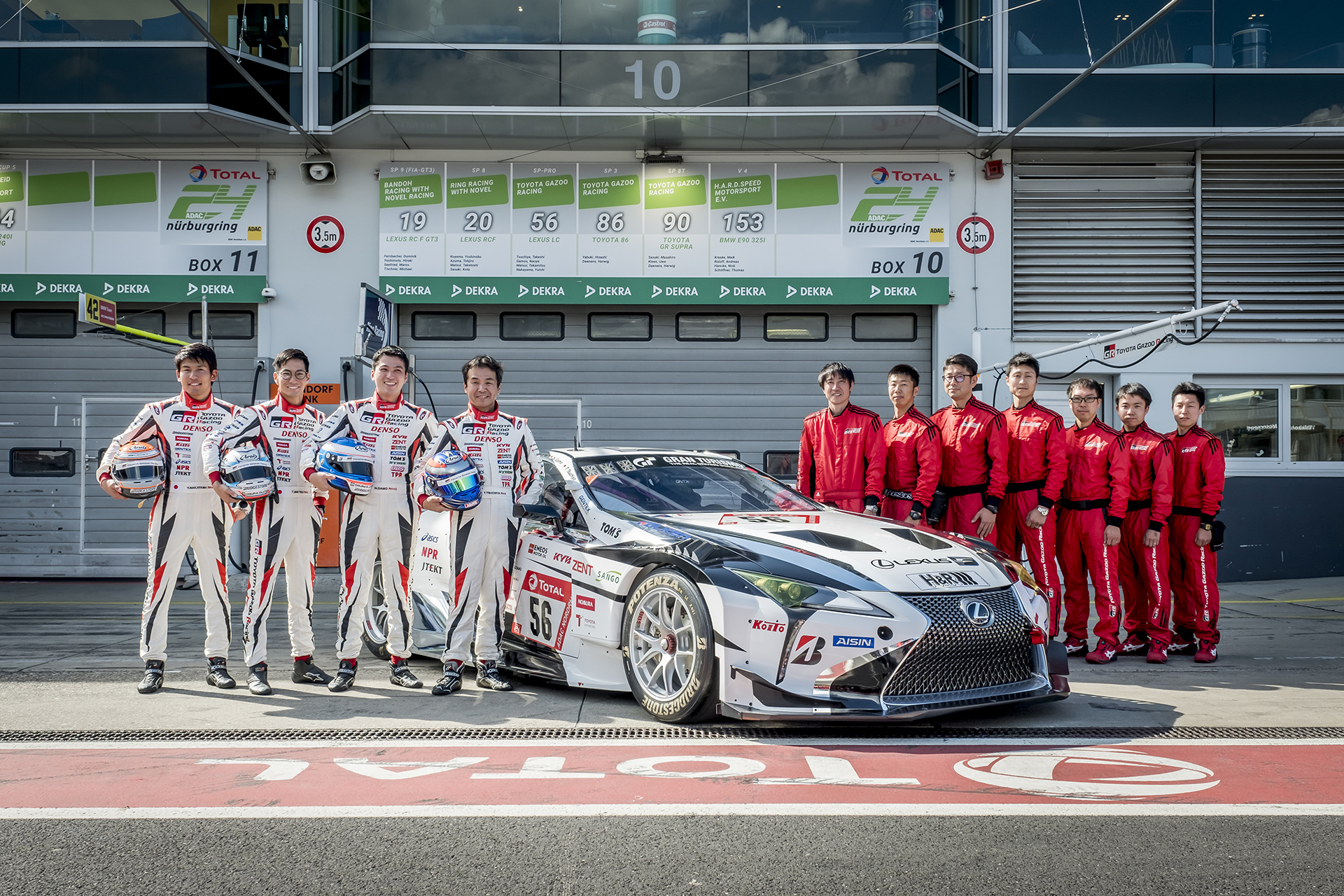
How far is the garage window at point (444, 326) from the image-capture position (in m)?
12.4

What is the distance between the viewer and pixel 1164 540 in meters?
6.93

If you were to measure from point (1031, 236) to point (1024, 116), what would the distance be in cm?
140

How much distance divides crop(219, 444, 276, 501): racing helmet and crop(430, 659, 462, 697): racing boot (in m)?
1.41

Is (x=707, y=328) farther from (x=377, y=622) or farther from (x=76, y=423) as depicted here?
(x=76, y=423)

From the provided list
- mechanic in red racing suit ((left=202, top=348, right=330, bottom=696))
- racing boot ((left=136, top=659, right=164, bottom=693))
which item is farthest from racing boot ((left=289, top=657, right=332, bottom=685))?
racing boot ((left=136, top=659, right=164, bottom=693))

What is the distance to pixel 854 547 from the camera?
4883 millimetres

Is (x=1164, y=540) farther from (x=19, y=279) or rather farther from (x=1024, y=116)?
(x=19, y=279)

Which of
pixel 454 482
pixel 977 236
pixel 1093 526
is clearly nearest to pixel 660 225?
pixel 977 236

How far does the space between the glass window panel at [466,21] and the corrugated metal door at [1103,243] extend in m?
5.91

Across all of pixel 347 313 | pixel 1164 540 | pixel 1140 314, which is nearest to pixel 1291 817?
pixel 1164 540

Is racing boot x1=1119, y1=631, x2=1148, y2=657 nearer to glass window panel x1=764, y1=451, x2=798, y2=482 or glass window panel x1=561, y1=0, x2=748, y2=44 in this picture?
glass window panel x1=764, y1=451, x2=798, y2=482

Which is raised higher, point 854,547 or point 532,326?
point 532,326

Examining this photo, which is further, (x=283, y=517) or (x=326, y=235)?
(x=326, y=235)

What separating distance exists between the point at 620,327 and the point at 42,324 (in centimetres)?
712
